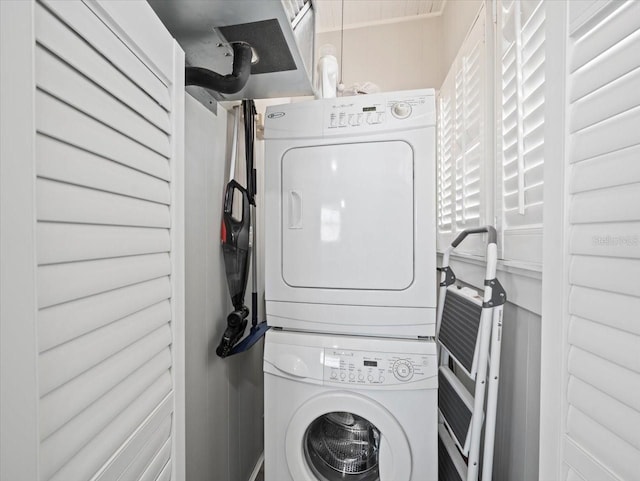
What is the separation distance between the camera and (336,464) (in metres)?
1.39

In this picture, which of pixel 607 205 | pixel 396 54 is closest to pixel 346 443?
pixel 607 205

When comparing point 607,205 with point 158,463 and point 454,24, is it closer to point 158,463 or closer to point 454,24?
point 158,463

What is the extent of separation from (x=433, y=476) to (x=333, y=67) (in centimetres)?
192

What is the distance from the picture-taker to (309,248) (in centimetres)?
135

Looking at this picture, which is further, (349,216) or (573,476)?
(349,216)

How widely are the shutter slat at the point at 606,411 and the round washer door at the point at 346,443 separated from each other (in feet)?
2.71

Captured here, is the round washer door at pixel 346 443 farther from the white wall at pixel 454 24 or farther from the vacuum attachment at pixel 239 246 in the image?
the white wall at pixel 454 24

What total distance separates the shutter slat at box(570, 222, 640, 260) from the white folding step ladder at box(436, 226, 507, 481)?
574mm

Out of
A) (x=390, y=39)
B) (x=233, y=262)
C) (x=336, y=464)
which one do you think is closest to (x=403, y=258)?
(x=233, y=262)

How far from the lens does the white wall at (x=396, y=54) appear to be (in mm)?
2488

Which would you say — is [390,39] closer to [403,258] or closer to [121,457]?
[403,258]

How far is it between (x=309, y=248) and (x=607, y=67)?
1058mm

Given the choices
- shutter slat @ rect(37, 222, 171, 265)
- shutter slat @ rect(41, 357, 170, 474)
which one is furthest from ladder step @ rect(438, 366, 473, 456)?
shutter slat @ rect(37, 222, 171, 265)

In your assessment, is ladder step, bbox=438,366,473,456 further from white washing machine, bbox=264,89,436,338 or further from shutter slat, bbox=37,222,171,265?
shutter slat, bbox=37,222,171,265
